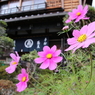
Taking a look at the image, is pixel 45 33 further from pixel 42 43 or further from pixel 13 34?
pixel 13 34

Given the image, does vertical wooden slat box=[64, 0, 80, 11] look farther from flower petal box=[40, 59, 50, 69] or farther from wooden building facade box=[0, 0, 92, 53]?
flower petal box=[40, 59, 50, 69]

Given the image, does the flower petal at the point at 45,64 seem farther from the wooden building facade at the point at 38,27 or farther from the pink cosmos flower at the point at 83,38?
the wooden building facade at the point at 38,27

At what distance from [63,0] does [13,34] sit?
274 cm

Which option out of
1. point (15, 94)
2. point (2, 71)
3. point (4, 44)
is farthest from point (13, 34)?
point (15, 94)

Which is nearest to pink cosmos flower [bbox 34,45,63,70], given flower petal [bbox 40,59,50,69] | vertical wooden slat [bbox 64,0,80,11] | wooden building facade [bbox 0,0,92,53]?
flower petal [bbox 40,59,50,69]

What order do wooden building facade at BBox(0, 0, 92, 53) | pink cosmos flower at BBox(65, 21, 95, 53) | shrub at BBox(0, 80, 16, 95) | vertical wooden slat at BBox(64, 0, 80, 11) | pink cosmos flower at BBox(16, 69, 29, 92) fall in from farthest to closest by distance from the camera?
vertical wooden slat at BBox(64, 0, 80, 11)
wooden building facade at BBox(0, 0, 92, 53)
shrub at BBox(0, 80, 16, 95)
pink cosmos flower at BBox(16, 69, 29, 92)
pink cosmos flower at BBox(65, 21, 95, 53)

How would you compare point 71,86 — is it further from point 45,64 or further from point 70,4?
point 70,4

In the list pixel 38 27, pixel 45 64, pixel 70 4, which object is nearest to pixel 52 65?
pixel 45 64

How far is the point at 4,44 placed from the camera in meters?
3.20

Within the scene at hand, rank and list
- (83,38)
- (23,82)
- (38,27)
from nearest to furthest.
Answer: (83,38)
(23,82)
(38,27)

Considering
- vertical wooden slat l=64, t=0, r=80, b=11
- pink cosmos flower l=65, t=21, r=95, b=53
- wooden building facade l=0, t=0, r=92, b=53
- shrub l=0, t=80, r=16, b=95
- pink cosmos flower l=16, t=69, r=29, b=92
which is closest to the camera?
pink cosmos flower l=65, t=21, r=95, b=53

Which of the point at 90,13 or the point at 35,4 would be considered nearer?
the point at 90,13

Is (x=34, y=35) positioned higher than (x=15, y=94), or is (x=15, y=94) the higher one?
(x=34, y=35)

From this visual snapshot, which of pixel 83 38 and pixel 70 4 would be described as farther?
pixel 70 4
